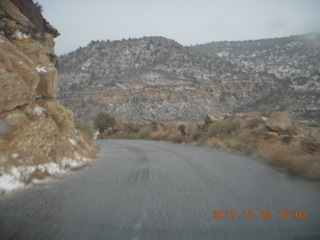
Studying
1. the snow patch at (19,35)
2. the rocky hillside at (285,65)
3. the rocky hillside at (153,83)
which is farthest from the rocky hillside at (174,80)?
the snow patch at (19,35)

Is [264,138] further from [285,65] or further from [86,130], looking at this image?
[285,65]

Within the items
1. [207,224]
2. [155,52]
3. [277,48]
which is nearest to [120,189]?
[207,224]

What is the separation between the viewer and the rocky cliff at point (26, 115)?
21.2 feet

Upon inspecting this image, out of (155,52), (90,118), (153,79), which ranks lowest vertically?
(90,118)

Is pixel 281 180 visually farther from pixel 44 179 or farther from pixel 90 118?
pixel 90 118

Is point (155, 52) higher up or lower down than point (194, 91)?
higher up

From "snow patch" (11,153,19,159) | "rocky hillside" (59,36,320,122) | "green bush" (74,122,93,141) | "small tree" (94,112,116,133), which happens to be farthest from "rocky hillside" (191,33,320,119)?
"snow patch" (11,153,19,159)

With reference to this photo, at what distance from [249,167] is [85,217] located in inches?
219

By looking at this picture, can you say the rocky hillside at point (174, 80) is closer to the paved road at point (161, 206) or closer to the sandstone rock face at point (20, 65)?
the sandstone rock face at point (20, 65)

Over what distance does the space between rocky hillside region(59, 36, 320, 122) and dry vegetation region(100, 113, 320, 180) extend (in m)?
19.7

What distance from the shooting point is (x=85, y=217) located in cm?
395

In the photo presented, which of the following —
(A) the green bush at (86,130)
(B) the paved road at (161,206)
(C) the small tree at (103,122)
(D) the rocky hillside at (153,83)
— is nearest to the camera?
(B) the paved road at (161,206)

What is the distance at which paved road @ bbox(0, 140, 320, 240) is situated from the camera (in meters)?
3.40
